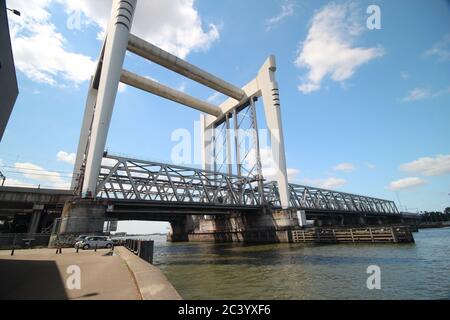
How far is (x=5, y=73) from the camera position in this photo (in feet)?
43.4

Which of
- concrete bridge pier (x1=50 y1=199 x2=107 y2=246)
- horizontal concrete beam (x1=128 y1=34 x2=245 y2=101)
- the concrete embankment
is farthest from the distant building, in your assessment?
horizontal concrete beam (x1=128 y1=34 x2=245 y2=101)

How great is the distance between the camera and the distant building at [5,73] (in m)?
11.4

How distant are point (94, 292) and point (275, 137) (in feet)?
150

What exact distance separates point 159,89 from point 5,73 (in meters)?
35.4

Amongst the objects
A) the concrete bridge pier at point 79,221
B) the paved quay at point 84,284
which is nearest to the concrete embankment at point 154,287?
the paved quay at point 84,284

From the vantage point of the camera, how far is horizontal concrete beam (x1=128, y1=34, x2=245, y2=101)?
39.9m

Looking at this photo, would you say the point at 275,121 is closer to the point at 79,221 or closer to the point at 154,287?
the point at 79,221

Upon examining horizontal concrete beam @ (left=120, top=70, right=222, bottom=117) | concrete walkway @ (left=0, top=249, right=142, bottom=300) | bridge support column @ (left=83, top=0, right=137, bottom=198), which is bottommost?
concrete walkway @ (left=0, top=249, right=142, bottom=300)

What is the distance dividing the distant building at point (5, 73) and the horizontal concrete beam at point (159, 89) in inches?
1155

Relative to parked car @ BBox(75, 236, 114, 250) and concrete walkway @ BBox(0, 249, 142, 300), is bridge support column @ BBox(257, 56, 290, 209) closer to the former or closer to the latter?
parked car @ BBox(75, 236, 114, 250)

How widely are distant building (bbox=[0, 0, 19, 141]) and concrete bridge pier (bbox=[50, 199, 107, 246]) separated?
47.9 feet
